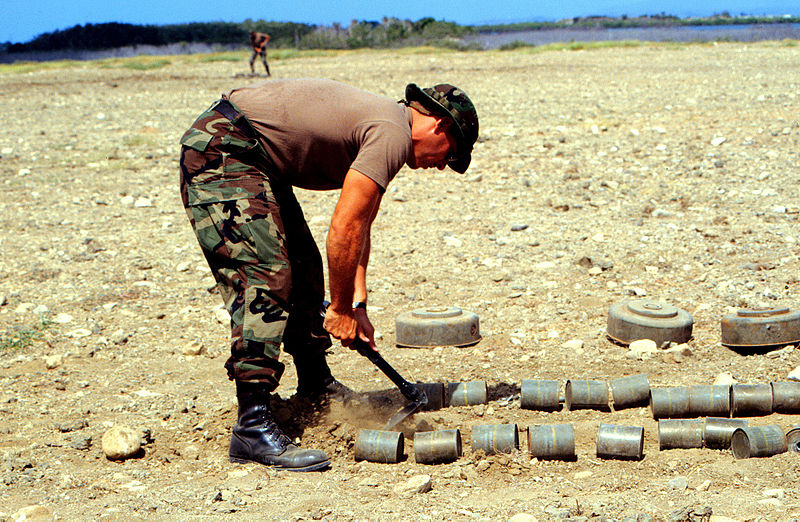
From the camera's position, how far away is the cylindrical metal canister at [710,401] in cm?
383

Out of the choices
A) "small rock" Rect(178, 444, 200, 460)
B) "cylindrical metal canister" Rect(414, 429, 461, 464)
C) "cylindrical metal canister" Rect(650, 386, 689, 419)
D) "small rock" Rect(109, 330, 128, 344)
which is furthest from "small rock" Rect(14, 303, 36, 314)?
"cylindrical metal canister" Rect(650, 386, 689, 419)

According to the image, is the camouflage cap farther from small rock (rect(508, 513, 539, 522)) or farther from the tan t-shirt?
small rock (rect(508, 513, 539, 522))

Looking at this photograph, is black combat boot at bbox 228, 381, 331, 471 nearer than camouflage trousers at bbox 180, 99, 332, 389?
No

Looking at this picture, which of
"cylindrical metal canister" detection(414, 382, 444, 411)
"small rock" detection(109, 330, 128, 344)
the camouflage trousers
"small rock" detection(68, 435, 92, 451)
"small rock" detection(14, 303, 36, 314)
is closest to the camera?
the camouflage trousers

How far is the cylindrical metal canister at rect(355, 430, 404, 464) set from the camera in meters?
3.58

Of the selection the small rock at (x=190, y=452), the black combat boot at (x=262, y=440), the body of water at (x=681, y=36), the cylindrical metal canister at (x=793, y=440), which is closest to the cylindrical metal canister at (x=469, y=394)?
the black combat boot at (x=262, y=440)

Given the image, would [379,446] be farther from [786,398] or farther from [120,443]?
[786,398]

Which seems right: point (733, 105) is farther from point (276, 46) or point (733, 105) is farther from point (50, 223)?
point (276, 46)

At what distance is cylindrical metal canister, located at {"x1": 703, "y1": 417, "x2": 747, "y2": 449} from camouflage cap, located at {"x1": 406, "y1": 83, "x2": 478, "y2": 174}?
157 cm

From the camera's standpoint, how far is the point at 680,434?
3.59 m

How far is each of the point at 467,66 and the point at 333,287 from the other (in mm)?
21361

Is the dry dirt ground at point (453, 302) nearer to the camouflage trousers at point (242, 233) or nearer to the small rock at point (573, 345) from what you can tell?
the small rock at point (573, 345)

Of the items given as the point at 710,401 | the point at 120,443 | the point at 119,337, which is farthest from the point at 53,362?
the point at 710,401

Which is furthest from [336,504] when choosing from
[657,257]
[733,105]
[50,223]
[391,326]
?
[733,105]
